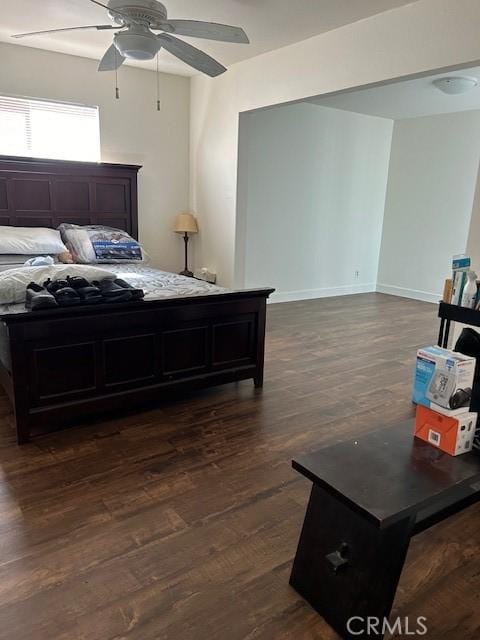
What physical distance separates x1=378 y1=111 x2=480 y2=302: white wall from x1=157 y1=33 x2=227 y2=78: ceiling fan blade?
4251 millimetres

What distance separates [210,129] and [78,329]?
11.5 feet

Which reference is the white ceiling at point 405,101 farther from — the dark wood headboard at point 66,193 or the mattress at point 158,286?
the mattress at point 158,286

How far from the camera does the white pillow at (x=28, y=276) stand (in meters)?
2.53

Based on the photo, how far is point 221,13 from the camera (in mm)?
3473

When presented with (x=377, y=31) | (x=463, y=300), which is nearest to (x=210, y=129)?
(x=377, y=31)

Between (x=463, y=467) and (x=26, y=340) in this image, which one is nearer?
(x=463, y=467)

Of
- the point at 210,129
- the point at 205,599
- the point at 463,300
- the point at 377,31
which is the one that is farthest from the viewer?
the point at 210,129

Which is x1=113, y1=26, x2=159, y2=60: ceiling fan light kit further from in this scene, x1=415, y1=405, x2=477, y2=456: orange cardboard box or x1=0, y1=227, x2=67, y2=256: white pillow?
x1=415, y1=405, x2=477, y2=456: orange cardboard box

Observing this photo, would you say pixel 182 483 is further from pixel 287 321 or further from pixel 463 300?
pixel 287 321

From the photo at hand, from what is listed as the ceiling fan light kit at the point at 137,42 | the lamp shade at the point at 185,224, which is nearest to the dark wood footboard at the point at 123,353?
the ceiling fan light kit at the point at 137,42

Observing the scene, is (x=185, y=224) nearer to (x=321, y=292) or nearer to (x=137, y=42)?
(x=321, y=292)

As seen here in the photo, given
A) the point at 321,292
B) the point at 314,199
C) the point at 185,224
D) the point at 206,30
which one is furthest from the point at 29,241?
the point at 321,292

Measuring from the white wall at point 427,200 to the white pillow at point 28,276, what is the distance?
524cm

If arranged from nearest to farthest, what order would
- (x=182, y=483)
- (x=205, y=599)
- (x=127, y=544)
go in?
(x=205, y=599) < (x=127, y=544) < (x=182, y=483)
